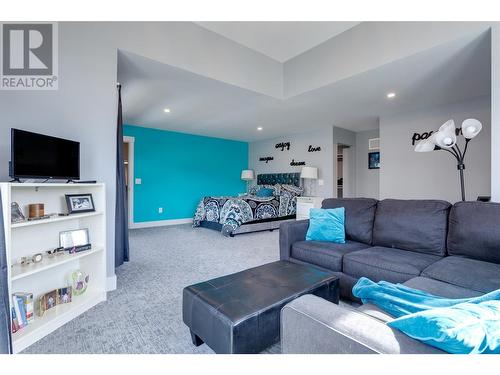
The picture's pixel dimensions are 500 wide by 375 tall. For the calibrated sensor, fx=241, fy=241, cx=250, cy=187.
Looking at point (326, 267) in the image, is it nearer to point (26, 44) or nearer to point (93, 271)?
point (93, 271)

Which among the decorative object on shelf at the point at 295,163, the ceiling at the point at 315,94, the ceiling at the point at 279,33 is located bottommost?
the decorative object on shelf at the point at 295,163

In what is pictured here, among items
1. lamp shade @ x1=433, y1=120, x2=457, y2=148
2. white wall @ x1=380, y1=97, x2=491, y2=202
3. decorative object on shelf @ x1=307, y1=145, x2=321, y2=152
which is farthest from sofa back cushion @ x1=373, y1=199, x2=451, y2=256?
decorative object on shelf @ x1=307, y1=145, x2=321, y2=152

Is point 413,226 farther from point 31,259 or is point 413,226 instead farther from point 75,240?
point 31,259

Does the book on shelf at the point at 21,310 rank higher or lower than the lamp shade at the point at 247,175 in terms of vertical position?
lower

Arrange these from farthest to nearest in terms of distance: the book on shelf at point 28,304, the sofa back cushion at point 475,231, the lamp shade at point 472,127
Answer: the lamp shade at point 472,127
the sofa back cushion at point 475,231
the book on shelf at point 28,304

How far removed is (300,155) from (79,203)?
524cm

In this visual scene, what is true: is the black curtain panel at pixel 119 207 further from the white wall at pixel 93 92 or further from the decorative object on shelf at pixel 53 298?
the decorative object on shelf at pixel 53 298

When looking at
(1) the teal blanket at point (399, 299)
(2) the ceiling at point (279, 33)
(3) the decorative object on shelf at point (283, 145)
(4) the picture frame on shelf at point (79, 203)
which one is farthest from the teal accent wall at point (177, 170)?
(1) the teal blanket at point (399, 299)

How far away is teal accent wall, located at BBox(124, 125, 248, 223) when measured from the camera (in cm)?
563

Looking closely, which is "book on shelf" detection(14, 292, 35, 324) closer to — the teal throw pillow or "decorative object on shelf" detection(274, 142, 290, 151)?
the teal throw pillow

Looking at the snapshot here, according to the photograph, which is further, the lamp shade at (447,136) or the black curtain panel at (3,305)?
the lamp shade at (447,136)

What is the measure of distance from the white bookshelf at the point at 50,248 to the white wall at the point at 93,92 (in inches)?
6.4

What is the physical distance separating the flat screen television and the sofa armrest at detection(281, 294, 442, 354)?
193cm

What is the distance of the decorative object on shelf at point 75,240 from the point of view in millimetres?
2020
